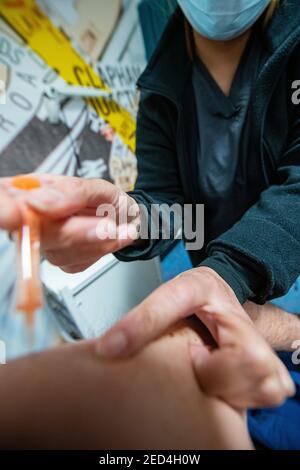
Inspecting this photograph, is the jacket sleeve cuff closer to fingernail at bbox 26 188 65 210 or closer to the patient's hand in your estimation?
the patient's hand

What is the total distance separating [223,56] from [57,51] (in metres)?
0.90

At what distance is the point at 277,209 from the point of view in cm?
49

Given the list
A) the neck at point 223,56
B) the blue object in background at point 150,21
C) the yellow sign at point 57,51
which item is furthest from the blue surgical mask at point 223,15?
the blue object in background at point 150,21

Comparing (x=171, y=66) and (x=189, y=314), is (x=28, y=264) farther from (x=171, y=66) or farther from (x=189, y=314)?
(x=171, y=66)

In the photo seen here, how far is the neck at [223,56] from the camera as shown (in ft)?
2.10

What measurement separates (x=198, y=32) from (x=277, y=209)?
428 millimetres

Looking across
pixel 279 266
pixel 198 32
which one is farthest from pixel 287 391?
pixel 198 32

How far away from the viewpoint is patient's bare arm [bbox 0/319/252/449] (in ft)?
0.85

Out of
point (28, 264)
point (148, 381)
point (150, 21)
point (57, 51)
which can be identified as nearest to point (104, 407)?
point (148, 381)

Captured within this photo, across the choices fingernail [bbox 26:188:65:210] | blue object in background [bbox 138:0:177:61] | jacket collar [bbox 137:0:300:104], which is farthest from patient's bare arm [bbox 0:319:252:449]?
blue object in background [bbox 138:0:177:61]

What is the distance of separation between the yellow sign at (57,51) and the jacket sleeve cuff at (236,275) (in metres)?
1.16
